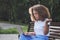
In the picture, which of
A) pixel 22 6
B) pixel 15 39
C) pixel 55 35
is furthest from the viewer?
pixel 22 6

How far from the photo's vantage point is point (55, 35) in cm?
668

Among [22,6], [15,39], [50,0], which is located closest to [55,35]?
[15,39]

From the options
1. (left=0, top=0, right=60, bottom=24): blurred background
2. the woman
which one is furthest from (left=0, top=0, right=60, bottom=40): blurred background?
the woman

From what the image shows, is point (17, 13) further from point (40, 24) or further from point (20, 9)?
point (40, 24)

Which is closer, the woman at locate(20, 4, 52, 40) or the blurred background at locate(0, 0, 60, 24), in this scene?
the woman at locate(20, 4, 52, 40)

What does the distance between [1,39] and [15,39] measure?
519 millimetres

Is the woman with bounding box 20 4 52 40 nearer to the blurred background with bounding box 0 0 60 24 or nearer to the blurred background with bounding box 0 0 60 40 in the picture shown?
the blurred background with bounding box 0 0 60 40

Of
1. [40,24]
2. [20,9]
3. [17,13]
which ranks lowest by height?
[17,13]

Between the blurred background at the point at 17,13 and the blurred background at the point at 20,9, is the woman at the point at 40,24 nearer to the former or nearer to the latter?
the blurred background at the point at 17,13

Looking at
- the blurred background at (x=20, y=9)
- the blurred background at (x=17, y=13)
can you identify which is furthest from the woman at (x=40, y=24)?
the blurred background at (x=20, y=9)

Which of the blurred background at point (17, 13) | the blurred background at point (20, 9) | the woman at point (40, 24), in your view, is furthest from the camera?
the blurred background at point (20, 9)

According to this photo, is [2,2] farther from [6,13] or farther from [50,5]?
[50,5]

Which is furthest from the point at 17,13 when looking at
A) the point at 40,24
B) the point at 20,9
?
the point at 40,24

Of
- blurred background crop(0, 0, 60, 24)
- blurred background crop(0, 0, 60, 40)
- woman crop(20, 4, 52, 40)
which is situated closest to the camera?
woman crop(20, 4, 52, 40)
